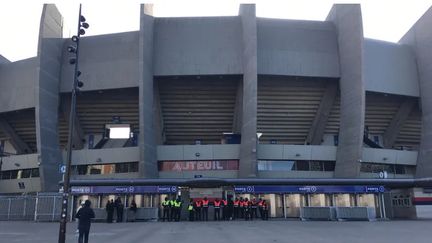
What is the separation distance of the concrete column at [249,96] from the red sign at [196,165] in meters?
2.26

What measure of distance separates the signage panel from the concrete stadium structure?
5.46m

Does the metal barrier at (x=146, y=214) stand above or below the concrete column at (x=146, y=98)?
below

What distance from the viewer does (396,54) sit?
35125 mm

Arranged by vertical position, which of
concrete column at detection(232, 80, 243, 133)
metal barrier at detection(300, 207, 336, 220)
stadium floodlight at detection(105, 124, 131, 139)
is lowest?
metal barrier at detection(300, 207, 336, 220)

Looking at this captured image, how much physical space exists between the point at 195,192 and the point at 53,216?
32.4ft

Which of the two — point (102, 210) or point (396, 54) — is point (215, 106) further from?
point (396, 54)

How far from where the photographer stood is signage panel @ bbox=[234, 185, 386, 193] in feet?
79.7

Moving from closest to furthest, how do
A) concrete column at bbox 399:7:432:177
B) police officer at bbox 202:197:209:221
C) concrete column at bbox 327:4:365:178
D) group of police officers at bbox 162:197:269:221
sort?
group of police officers at bbox 162:197:269:221
police officer at bbox 202:197:209:221
concrete column at bbox 327:4:365:178
concrete column at bbox 399:7:432:177

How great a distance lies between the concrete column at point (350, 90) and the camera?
98.9 ft

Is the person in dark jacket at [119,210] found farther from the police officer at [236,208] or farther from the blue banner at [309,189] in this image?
the blue banner at [309,189]

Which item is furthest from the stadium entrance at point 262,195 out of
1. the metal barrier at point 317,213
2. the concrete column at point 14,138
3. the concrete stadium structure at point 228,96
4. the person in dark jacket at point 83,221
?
the concrete column at point 14,138

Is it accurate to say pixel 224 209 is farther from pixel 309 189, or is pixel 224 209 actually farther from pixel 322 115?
pixel 322 115

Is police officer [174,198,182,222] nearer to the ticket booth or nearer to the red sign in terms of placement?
the ticket booth

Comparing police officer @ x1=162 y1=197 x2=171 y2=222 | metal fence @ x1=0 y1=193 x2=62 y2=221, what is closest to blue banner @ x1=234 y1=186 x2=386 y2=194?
police officer @ x1=162 y1=197 x2=171 y2=222
